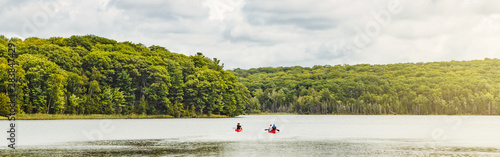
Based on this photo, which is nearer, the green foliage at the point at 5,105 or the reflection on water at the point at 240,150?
the reflection on water at the point at 240,150

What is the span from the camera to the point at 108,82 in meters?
126

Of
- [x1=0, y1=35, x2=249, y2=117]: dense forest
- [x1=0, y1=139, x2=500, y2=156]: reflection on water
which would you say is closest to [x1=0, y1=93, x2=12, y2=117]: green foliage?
[x1=0, y1=35, x2=249, y2=117]: dense forest

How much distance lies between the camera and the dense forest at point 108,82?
4045 inches

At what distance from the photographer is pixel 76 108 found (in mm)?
112688

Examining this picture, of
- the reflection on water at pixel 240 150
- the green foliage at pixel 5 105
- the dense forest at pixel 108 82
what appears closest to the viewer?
the reflection on water at pixel 240 150

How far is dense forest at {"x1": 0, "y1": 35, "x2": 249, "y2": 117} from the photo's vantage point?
103 metres

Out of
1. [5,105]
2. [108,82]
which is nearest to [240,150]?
[5,105]

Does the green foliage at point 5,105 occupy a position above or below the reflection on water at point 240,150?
above

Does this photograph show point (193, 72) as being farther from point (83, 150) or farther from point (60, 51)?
point (83, 150)

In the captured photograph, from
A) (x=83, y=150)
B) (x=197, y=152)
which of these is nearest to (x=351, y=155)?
(x=197, y=152)

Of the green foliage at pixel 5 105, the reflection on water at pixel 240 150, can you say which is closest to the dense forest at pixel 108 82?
the green foliage at pixel 5 105

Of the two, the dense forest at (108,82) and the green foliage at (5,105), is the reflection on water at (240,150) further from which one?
the dense forest at (108,82)

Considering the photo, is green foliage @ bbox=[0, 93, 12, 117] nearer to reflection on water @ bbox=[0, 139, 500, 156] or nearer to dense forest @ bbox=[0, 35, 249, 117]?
dense forest @ bbox=[0, 35, 249, 117]

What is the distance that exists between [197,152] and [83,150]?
9.63 m
